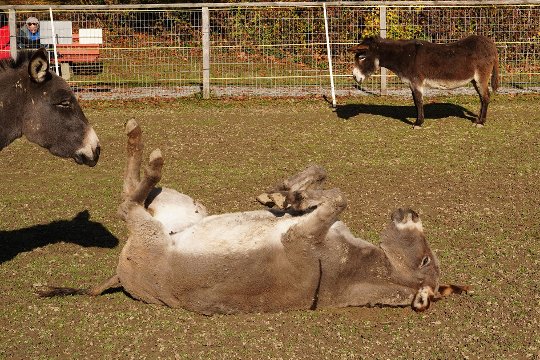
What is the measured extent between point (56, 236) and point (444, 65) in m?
8.70

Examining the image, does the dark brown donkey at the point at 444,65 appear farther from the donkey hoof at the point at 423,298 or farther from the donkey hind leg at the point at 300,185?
the donkey hoof at the point at 423,298

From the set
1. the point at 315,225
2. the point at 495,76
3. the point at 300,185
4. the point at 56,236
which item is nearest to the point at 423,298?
the point at 315,225

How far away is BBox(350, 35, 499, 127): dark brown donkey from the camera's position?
15.2 m

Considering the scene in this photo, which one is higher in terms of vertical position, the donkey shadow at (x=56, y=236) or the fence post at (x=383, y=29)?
the fence post at (x=383, y=29)

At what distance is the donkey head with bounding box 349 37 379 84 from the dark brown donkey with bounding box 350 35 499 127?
0.22m

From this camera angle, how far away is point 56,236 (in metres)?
8.91

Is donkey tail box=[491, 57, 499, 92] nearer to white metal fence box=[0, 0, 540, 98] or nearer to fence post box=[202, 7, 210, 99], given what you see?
white metal fence box=[0, 0, 540, 98]

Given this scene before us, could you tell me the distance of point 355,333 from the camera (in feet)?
20.7

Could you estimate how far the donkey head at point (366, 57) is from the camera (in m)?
16.1

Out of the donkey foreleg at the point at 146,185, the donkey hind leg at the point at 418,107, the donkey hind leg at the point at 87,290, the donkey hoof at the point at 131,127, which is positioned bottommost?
the donkey hind leg at the point at 87,290

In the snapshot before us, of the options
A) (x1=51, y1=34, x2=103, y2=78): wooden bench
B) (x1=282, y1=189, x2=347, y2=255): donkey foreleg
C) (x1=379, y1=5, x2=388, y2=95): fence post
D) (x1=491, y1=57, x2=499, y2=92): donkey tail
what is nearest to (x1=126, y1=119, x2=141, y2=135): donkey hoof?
(x1=282, y1=189, x2=347, y2=255): donkey foreleg

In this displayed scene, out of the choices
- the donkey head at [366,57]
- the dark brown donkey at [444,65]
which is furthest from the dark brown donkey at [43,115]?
the donkey head at [366,57]

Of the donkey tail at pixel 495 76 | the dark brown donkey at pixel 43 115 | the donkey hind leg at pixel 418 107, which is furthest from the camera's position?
the donkey tail at pixel 495 76

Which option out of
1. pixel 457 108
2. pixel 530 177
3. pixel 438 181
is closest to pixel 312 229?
pixel 438 181
